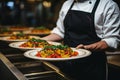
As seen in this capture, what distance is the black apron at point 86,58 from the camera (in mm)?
2250

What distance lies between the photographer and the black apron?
2.25m

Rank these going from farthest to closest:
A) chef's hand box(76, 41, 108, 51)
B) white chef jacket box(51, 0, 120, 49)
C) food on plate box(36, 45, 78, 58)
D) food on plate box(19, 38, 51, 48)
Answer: food on plate box(19, 38, 51, 48)
white chef jacket box(51, 0, 120, 49)
chef's hand box(76, 41, 108, 51)
food on plate box(36, 45, 78, 58)

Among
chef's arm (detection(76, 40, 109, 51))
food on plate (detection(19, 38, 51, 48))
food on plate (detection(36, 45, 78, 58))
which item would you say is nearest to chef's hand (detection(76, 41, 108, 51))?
chef's arm (detection(76, 40, 109, 51))

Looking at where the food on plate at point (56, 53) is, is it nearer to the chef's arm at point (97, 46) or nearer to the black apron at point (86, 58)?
the chef's arm at point (97, 46)

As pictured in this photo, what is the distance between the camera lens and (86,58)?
87.8 inches

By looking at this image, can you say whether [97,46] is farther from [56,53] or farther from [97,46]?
[56,53]

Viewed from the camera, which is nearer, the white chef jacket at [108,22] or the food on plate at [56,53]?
the food on plate at [56,53]

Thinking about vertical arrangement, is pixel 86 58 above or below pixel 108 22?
below

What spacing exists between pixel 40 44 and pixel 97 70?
2.14ft

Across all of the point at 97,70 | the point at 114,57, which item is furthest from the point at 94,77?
the point at 114,57

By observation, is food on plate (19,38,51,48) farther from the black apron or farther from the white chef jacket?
the white chef jacket

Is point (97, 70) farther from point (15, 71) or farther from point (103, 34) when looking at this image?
point (15, 71)

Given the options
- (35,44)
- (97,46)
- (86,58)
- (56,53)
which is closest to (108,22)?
(97,46)

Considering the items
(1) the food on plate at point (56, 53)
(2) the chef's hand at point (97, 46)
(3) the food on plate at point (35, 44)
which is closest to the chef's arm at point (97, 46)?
(2) the chef's hand at point (97, 46)
